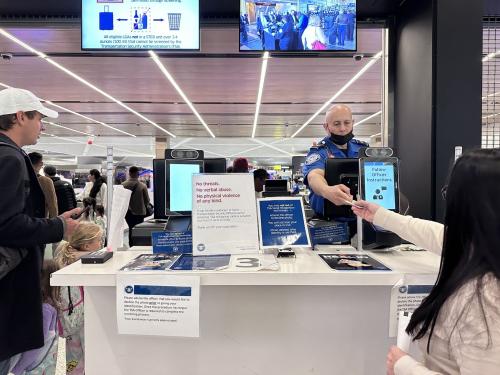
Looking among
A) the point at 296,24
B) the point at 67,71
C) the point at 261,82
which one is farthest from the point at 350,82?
the point at 67,71

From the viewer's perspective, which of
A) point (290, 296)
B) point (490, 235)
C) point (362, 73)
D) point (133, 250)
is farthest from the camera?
point (362, 73)

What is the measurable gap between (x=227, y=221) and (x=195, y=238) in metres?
0.15

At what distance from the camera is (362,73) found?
5.50 m

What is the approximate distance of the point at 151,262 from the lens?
1584 mm

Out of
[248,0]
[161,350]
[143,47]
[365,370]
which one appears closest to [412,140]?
[248,0]

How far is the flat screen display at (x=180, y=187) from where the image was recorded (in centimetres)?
215

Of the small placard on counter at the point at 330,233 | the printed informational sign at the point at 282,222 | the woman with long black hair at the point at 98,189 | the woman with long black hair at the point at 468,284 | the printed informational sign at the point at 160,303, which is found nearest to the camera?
the woman with long black hair at the point at 468,284

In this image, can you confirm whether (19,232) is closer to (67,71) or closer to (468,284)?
(468,284)

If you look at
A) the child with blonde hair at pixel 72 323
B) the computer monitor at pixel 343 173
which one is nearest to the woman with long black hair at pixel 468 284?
the computer monitor at pixel 343 173

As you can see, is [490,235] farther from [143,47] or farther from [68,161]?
[68,161]

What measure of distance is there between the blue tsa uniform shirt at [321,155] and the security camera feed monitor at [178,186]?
67cm

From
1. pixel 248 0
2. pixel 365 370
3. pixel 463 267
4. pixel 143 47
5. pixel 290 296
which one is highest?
pixel 248 0

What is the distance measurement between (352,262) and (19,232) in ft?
4.12

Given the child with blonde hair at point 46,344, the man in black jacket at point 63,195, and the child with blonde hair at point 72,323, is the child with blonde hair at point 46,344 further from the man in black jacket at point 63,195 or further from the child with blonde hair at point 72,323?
the man in black jacket at point 63,195
